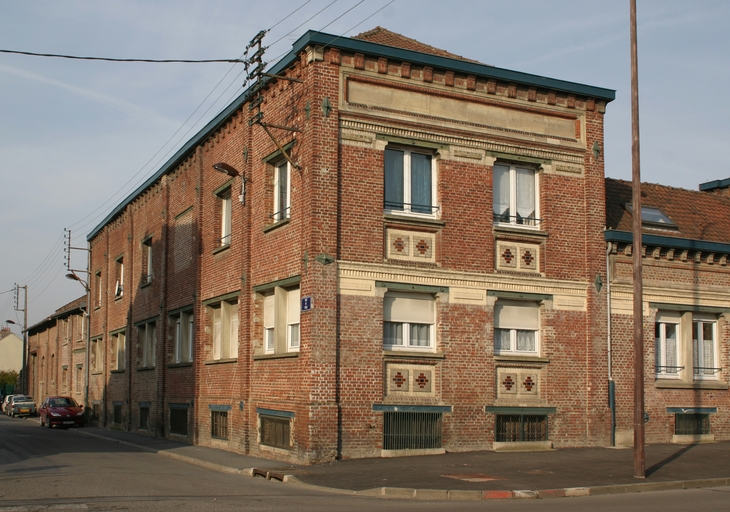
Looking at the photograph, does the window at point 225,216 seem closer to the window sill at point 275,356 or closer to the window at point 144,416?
the window sill at point 275,356

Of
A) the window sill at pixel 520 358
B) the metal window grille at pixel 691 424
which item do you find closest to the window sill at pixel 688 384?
the metal window grille at pixel 691 424

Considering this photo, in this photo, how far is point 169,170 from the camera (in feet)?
97.8

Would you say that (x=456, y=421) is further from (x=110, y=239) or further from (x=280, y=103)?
(x=110, y=239)

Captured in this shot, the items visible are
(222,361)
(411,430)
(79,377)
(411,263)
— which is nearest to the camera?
(411,430)

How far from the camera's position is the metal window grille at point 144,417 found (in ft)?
102

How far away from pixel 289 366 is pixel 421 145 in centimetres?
600

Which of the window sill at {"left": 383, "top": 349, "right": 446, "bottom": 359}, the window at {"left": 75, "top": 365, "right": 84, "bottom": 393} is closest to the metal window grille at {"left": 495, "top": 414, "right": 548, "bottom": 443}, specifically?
the window sill at {"left": 383, "top": 349, "right": 446, "bottom": 359}

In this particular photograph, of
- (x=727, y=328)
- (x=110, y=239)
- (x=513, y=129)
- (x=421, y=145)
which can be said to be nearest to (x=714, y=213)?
(x=727, y=328)

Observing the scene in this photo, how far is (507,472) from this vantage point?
1575cm

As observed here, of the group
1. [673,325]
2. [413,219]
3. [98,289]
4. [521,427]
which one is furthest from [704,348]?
[98,289]

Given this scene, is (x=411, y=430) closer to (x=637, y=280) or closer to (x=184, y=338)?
(x=637, y=280)

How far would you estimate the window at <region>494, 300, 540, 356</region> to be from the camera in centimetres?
2047

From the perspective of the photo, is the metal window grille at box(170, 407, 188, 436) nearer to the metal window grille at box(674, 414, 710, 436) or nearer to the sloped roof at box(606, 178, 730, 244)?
the sloped roof at box(606, 178, 730, 244)

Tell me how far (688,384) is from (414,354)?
323 inches
